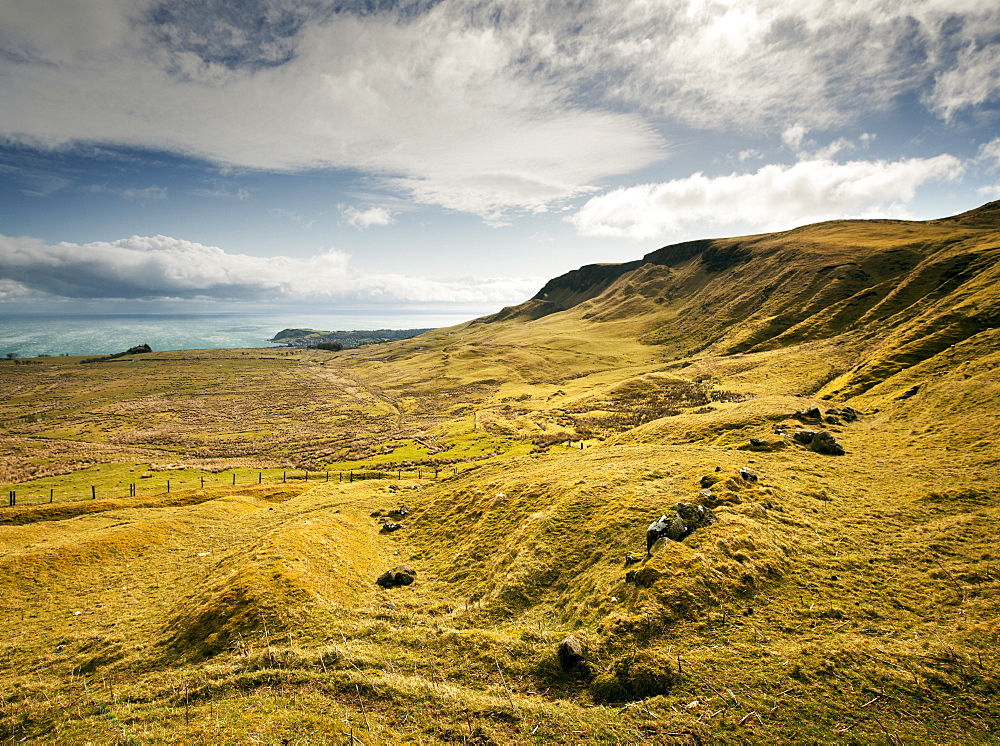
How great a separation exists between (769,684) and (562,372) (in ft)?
537

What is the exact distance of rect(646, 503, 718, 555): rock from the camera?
66.1ft

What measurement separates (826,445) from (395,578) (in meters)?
35.3

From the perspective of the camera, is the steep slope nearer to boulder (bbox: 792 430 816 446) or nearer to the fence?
boulder (bbox: 792 430 816 446)

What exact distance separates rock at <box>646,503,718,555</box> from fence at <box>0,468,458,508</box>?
136ft

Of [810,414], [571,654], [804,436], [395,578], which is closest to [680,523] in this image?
[571,654]

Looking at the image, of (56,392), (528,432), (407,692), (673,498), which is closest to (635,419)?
(528,432)

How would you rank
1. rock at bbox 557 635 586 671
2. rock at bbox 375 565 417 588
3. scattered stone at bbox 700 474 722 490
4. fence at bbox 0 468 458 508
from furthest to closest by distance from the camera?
fence at bbox 0 468 458 508
scattered stone at bbox 700 474 722 490
rock at bbox 375 565 417 588
rock at bbox 557 635 586 671

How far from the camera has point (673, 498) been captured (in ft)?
83.1

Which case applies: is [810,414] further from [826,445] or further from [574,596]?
[574,596]

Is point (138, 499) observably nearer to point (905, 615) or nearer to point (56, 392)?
point (905, 615)

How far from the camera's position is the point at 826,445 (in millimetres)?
32000

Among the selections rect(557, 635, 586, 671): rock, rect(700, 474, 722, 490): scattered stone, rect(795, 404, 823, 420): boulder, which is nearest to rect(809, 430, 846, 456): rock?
rect(795, 404, 823, 420): boulder

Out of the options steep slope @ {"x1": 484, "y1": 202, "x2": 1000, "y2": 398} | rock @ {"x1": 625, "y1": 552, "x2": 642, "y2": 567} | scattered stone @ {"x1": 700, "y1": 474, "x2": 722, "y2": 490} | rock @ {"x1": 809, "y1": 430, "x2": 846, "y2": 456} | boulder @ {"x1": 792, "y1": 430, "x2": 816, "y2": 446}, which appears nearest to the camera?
rock @ {"x1": 625, "y1": 552, "x2": 642, "y2": 567}

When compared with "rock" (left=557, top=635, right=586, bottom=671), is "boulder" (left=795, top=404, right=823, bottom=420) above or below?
above
